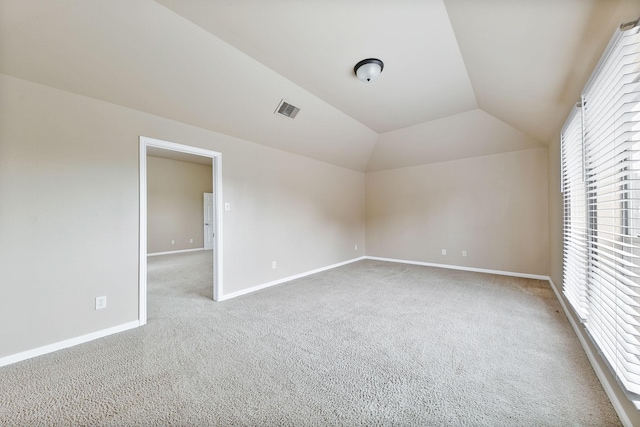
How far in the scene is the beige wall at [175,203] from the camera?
22.7 ft

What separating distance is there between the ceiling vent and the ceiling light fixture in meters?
1.09

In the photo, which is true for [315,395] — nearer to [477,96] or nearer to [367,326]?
[367,326]

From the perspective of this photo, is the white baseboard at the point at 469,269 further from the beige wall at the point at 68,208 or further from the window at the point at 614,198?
the beige wall at the point at 68,208

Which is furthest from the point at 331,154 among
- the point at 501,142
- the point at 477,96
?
the point at 501,142

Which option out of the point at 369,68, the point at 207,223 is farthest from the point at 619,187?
the point at 207,223

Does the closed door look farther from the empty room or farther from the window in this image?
the window

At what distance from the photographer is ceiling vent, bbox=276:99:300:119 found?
3.33 meters

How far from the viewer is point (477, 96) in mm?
3369

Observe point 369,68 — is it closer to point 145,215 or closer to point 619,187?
point 619,187

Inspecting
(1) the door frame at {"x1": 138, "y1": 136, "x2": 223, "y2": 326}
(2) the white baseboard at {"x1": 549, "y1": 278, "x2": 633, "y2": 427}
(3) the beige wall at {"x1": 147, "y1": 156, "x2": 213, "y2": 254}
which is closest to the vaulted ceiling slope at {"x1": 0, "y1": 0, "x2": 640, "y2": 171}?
(1) the door frame at {"x1": 138, "y1": 136, "x2": 223, "y2": 326}

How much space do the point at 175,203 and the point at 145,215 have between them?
5199 mm

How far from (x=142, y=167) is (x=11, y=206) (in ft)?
3.37

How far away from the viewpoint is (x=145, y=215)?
9.18 feet

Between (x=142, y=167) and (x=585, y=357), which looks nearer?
(x=585, y=357)
